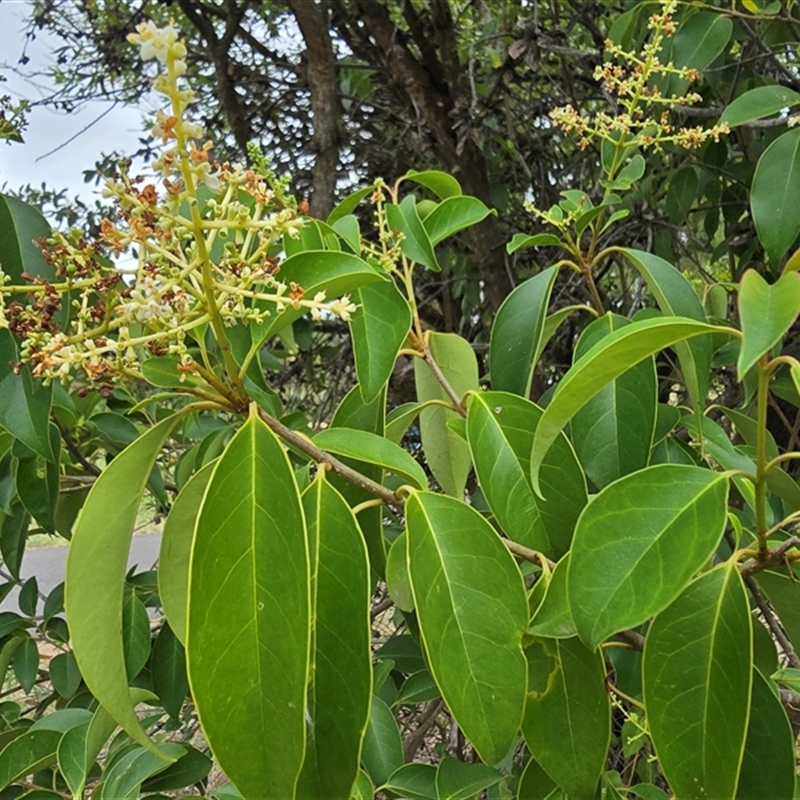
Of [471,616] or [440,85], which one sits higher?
[440,85]

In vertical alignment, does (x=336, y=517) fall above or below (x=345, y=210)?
below

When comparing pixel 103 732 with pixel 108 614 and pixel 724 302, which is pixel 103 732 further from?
pixel 724 302

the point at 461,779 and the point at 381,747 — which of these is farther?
the point at 381,747

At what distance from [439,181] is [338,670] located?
0.71 meters

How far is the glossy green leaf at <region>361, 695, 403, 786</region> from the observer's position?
0.88m

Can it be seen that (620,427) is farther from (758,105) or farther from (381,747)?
(758,105)

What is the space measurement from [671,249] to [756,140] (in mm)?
327

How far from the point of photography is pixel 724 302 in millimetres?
1184

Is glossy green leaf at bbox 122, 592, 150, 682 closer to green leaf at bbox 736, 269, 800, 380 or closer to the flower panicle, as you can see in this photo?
the flower panicle

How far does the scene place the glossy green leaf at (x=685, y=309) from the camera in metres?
0.73

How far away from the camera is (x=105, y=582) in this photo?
0.55 meters

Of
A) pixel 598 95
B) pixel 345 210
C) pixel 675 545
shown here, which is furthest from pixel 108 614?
pixel 598 95

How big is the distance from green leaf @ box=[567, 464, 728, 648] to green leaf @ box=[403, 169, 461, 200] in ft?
1.91

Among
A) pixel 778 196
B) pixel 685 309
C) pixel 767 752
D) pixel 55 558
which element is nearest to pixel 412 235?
pixel 685 309
